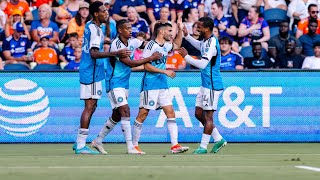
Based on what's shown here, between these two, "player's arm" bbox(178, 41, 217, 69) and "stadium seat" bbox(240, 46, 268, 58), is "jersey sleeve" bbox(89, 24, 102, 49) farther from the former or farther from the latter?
"stadium seat" bbox(240, 46, 268, 58)

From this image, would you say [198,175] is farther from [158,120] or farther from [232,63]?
[232,63]

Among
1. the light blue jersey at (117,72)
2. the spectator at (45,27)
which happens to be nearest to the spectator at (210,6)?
the spectator at (45,27)

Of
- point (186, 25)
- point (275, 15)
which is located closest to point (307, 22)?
point (275, 15)

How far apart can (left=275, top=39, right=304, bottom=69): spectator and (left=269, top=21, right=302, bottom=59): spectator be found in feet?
1.12

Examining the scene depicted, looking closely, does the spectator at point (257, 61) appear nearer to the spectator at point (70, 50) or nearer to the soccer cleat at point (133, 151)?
the spectator at point (70, 50)

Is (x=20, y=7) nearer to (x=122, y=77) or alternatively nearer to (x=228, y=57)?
(x=228, y=57)

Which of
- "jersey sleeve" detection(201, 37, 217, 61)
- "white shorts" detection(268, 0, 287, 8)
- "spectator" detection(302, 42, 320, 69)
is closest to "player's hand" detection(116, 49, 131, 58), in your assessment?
"jersey sleeve" detection(201, 37, 217, 61)

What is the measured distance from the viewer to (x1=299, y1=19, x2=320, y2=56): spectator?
72.9ft

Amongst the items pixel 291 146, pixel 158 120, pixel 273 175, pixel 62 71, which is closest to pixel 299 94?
pixel 291 146

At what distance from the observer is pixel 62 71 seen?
61.4 feet

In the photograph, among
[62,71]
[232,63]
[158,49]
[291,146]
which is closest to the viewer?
[158,49]

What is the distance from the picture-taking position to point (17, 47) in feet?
70.8

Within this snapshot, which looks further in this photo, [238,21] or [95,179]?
[238,21]

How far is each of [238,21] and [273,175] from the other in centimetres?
1419
